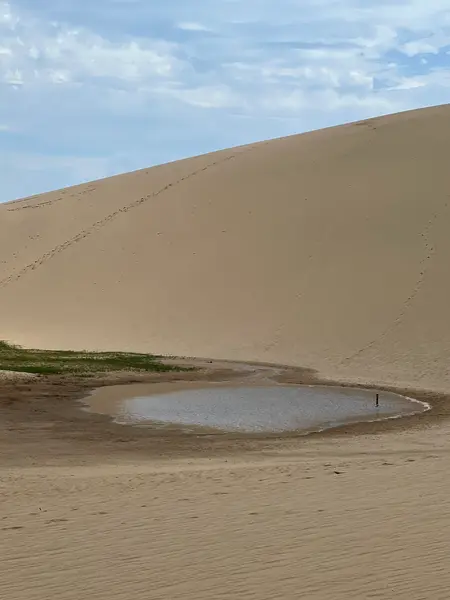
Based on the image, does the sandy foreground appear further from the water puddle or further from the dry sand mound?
the dry sand mound

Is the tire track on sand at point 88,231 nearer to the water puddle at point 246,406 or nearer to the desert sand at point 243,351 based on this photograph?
the desert sand at point 243,351

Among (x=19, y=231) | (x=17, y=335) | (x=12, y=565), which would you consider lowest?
(x=12, y=565)

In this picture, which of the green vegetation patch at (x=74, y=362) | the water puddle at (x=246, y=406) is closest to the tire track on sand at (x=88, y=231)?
the green vegetation patch at (x=74, y=362)

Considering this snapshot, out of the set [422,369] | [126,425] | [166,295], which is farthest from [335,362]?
[126,425]

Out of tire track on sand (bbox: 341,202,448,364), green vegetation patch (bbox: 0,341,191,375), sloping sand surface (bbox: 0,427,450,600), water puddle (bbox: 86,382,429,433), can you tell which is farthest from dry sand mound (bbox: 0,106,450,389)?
sloping sand surface (bbox: 0,427,450,600)

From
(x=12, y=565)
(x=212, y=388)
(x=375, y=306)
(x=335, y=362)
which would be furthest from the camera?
(x=375, y=306)

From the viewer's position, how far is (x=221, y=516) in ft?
23.7

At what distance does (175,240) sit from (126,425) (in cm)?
2339

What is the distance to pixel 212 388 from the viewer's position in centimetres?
1845

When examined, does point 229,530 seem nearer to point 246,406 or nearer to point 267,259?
point 246,406

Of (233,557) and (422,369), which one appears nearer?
(233,557)

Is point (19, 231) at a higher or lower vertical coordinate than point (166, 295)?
higher

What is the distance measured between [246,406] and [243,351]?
10.8 meters

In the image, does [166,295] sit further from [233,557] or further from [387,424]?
[233,557]
